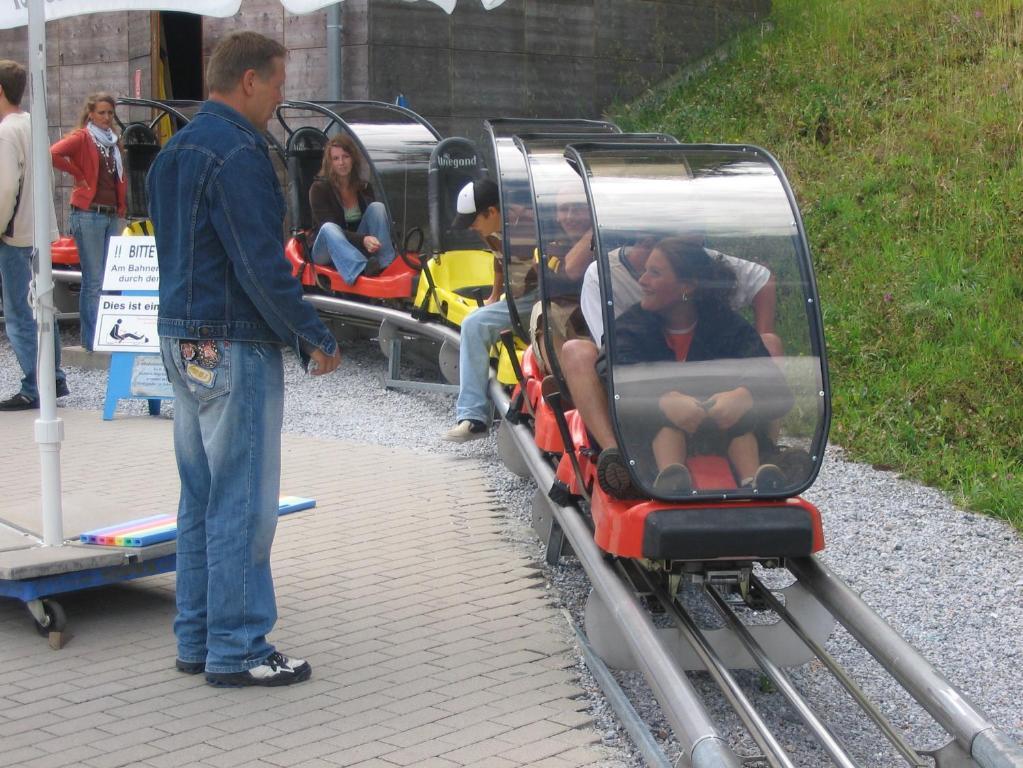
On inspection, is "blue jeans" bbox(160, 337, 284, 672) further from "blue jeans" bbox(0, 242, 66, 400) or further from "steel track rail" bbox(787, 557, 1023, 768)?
"blue jeans" bbox(0, 242, 66, 400)

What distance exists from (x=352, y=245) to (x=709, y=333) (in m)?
6.76

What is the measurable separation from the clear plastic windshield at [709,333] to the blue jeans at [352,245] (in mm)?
6085

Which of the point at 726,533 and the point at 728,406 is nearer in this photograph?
the point at 726,533

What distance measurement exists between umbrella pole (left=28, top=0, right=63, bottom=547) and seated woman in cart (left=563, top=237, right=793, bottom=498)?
2.08 metres

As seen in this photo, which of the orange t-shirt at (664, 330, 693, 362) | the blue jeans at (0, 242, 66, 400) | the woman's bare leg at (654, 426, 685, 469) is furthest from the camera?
the blue jeans at (0, 242, 66, 400)

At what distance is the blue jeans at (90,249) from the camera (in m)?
11.0

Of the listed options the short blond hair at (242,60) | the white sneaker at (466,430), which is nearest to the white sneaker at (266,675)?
the short blond hair at (242,60)

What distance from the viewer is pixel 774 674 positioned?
4281 mm

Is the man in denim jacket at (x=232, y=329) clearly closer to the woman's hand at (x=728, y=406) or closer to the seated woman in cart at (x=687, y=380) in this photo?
the seated woman in cart at (x=687, y=380)

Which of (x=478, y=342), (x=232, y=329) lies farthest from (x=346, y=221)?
(x=232, y=329)

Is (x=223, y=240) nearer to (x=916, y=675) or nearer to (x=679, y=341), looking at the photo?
(x=679, y=341)

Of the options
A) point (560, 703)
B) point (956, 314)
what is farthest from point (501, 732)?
point (956, 314)

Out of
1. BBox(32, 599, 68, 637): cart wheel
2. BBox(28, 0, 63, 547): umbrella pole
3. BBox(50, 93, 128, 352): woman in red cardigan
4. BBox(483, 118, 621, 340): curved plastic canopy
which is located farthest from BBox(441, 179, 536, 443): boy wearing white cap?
BBox(50, 93, 128, 352): woman in red cardigan

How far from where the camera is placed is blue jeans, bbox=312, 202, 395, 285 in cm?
1099
